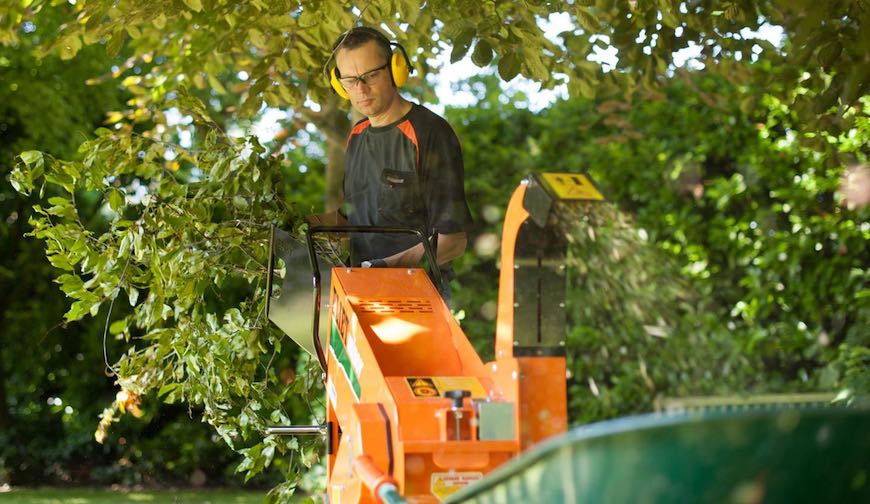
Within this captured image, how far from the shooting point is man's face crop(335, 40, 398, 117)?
5.03 m

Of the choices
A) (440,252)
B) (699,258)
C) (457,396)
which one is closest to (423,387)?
(457,396)

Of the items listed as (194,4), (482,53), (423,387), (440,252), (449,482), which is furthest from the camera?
(194,4)

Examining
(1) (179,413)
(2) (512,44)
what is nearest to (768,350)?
(2) (512,44)

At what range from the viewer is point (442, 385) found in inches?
142

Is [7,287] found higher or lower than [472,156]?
lower

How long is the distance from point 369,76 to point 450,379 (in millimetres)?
1800

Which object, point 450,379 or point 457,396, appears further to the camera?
point 450,379

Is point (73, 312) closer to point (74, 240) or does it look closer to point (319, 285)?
point (74, 240)

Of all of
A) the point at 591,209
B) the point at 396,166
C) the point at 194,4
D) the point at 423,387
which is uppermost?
the point at 194,4

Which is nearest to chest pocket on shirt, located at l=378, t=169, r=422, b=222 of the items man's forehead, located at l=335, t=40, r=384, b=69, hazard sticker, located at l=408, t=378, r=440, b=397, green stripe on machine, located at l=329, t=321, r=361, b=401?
man's forehead, located at l=335, t=40, r=384, b=69

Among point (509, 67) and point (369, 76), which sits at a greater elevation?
point (509, 67)

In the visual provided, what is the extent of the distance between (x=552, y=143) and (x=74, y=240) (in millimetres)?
5557

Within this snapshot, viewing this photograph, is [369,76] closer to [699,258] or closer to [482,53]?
[482,53]

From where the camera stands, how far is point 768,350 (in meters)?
8.78
